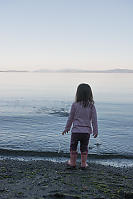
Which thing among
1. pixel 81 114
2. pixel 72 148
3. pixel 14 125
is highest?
pixel 81 114

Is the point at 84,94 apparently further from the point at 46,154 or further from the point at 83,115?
the point at 46,154

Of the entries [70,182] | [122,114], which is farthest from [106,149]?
[122,114]

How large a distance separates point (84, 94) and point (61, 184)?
2.53m

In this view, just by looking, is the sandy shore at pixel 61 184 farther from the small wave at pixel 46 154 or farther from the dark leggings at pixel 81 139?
the small wave at pixel 46 154

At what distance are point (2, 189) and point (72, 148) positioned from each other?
2614mm

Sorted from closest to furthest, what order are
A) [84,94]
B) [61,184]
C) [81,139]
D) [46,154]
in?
[61,184]
[84,94]
[81,139]
[46,154]

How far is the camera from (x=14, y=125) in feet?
54.1

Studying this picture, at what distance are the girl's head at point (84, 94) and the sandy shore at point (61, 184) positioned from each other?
180cm

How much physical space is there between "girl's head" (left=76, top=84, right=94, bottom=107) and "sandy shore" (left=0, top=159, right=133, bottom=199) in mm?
1801

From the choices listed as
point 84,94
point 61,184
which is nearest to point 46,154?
point 84,94

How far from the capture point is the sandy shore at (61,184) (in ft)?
16.8

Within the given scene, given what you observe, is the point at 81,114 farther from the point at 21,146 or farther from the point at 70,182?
the point at 21,146

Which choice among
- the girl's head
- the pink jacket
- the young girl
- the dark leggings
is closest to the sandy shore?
the dark leggings

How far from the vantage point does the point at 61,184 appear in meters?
5.72
